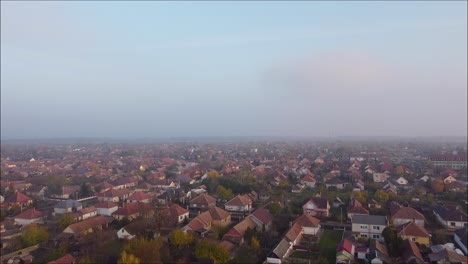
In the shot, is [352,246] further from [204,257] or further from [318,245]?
[204,257]

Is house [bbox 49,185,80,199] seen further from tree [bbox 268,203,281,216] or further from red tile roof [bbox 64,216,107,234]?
tree [bbox 268,203,281,216]

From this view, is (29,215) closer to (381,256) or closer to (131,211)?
(131,211)

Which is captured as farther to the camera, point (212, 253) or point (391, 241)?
point (391, 241)

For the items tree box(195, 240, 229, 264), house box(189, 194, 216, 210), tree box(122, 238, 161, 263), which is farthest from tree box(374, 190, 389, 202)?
tree box(122, 238, 161, 263)

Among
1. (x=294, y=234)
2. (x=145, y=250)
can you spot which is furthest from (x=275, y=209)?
(x=145, y=250)

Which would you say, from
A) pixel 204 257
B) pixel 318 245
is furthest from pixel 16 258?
pixel 318 245

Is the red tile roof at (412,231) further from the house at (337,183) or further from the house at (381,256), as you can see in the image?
the house at (337,183)

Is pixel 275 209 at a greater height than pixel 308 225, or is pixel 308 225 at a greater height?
pixel 275 209
